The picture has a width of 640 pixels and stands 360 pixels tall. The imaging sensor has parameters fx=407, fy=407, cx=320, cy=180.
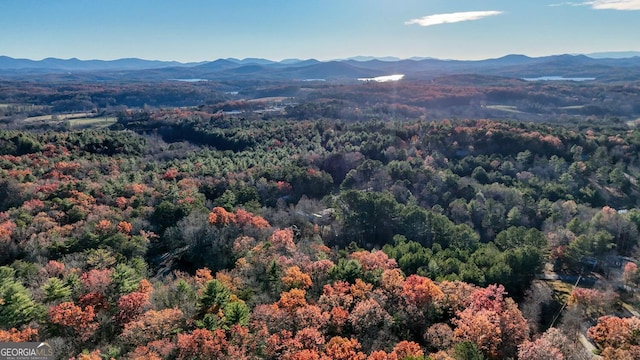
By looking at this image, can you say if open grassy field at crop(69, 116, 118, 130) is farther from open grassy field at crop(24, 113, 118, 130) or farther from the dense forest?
the dense forest

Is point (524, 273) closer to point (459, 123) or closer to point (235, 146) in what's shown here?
point (459, 123)

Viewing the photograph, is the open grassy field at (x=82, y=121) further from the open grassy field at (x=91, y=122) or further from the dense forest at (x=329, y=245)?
the dense forest at (x=329, y=245)

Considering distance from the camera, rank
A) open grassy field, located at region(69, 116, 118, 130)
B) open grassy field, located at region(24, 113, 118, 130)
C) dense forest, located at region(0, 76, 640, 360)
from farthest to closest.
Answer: open grassy field, located at region(24, 113, 118, 130) → open grassy field, located at region(69, 116, 118, 130) → dense forest, located at region(0, 76, 640, 360)

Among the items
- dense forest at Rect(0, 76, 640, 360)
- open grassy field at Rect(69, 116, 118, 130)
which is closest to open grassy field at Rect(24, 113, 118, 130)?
open grassy field at Rect(69, 116, 118, 130)

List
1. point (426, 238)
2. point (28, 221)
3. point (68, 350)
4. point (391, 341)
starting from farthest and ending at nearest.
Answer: point (426, 238) < point (28, 221) < point (391, 341) < point (68, 350)

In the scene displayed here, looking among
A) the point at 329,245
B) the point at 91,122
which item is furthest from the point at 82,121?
the point at 329,245

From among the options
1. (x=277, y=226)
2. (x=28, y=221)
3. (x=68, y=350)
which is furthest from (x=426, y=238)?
(x=28, y=221)

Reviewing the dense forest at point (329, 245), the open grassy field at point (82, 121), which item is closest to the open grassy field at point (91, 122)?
the open grassy field at point (82, 121)

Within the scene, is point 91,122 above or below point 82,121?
below

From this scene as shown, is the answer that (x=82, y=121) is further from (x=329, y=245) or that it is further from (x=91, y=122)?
(x=329, y=245)
